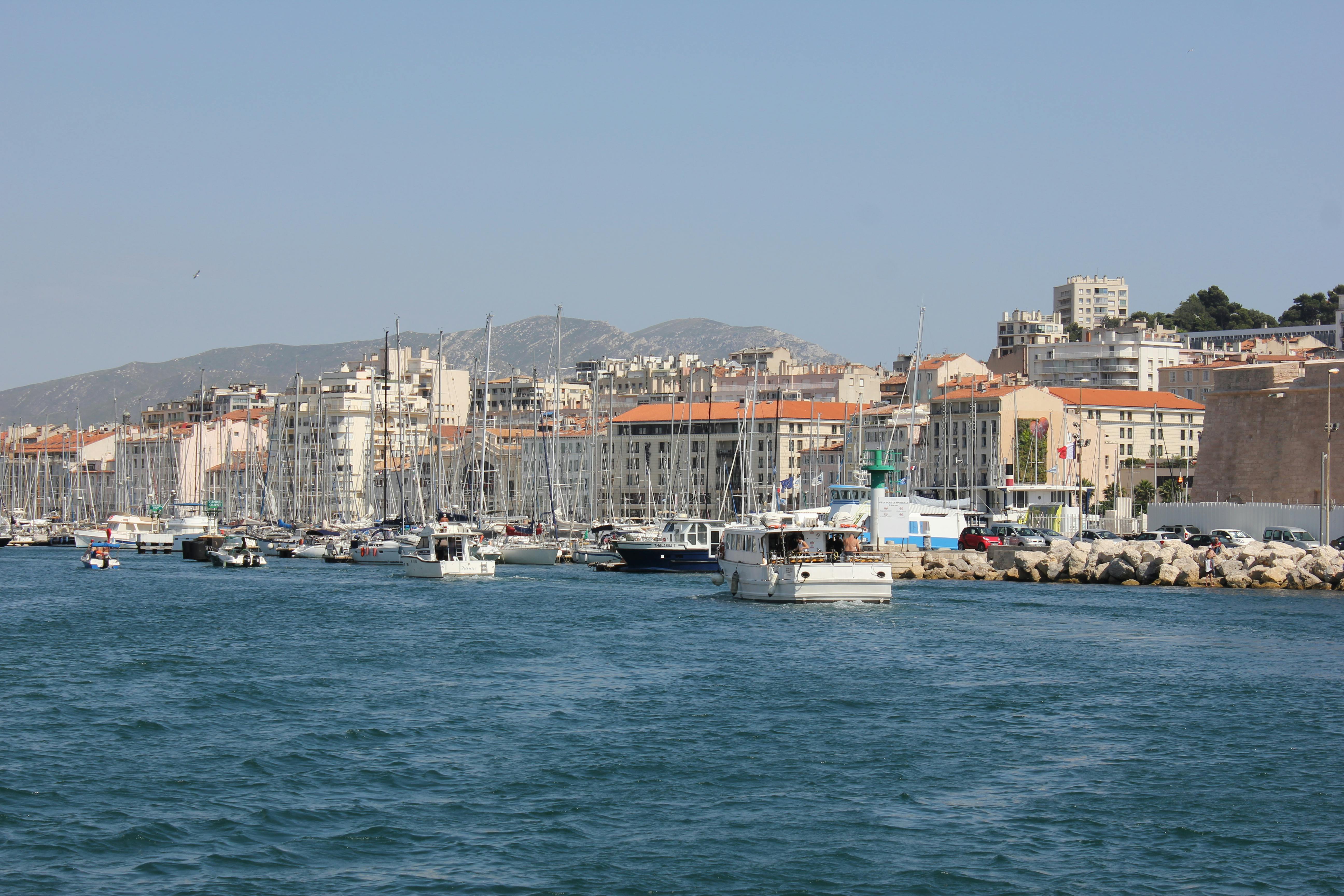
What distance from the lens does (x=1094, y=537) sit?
57.7 meters

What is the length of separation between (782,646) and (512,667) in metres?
5.13

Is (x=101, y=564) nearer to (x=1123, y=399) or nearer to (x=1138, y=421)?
(x=1138, y=421)

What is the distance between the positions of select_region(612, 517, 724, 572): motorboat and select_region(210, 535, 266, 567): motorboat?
51.8ft

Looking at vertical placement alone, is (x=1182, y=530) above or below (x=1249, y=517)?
below

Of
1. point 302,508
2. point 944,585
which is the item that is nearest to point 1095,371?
point 302,508

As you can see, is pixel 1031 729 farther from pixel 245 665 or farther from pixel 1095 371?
pixel 1095 371

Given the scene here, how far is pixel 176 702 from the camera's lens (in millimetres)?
20578

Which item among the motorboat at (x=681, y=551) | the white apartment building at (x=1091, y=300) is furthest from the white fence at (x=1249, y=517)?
the white apartment building at (x=1091, y=300)

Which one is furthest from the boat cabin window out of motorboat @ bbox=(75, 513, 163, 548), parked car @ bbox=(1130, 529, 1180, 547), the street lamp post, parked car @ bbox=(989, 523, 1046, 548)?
motorboat @ bbox=(75, 513, 163, 548)

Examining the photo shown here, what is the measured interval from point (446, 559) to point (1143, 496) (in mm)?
51281

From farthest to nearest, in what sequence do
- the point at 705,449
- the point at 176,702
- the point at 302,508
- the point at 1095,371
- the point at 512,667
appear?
1. the point at 1095,371
2. the point at 705,449
3. the point at 302,508
4. the point at 512,667
5. the point at 176,702

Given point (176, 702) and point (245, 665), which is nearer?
point (176, 702)

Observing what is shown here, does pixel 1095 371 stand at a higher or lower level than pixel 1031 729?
higher

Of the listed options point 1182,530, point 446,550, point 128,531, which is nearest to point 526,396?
point 128,531
